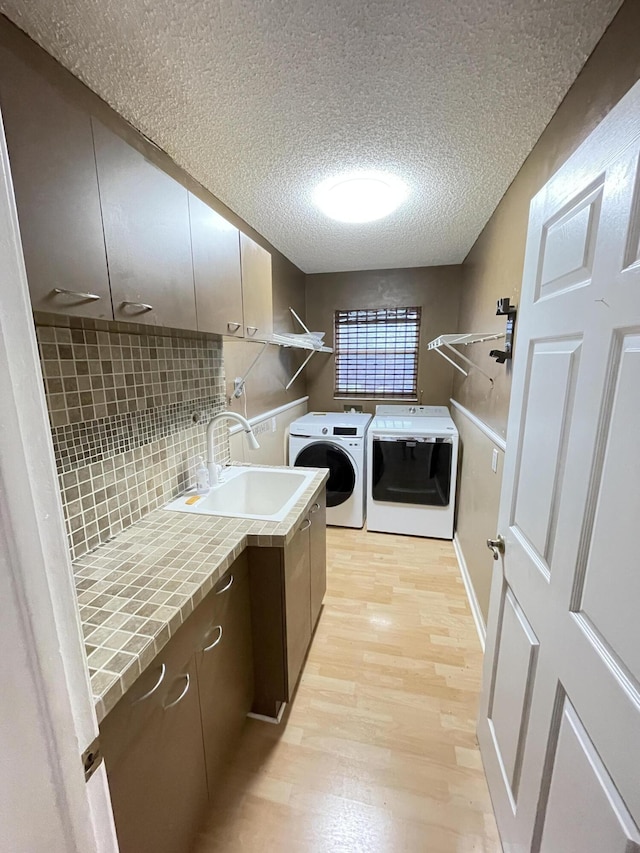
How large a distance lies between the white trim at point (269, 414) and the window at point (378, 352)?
58 centimetres

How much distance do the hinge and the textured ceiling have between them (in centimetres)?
155

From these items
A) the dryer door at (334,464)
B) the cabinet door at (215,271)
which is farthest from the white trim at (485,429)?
the cabinet door at (215,271)

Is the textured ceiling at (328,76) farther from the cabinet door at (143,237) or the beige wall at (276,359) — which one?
the beige wall at (276,359)

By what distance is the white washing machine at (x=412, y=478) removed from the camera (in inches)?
110

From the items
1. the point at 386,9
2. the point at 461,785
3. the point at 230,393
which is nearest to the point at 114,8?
the point at 386,9

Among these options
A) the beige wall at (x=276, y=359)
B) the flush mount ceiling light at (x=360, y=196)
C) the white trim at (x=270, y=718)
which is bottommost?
the white trim at (x=270, y=718)

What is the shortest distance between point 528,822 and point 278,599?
908 millimetres

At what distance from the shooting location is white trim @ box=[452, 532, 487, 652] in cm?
191

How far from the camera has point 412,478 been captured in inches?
114

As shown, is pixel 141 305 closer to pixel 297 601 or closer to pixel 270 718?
pixel 297 601

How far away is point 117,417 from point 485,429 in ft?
6.20

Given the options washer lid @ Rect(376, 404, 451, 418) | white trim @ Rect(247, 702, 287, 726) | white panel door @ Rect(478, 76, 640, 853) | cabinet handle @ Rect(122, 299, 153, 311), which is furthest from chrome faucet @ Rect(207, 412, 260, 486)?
washer lid @ Rect(376, 404, 451, 418)

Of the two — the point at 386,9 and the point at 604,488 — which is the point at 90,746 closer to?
the point at 604,488

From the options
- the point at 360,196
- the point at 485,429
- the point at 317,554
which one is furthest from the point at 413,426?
the point at 360,196
